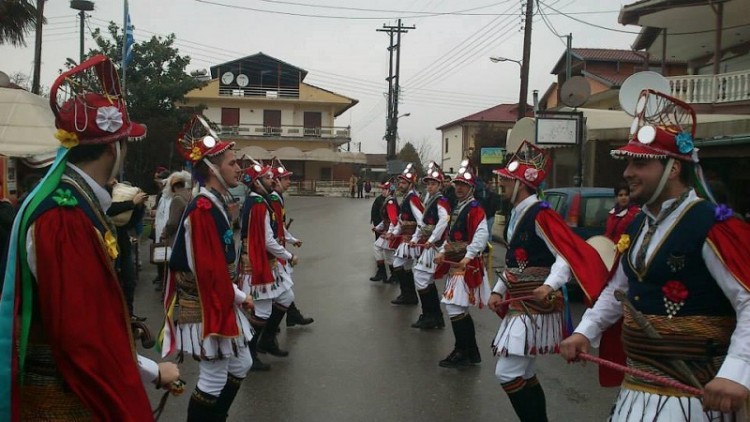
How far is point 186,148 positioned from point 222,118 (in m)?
54.0

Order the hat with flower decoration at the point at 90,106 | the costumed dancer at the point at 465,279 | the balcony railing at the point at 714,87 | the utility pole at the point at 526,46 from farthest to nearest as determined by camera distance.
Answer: the utility pole at the point at 526,46
the balcony railing at the point at 714,87
the costumed dancer at the point at 465,279
the hat with flower decoration at the point at 90,106

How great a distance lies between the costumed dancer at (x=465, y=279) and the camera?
6.79 meters

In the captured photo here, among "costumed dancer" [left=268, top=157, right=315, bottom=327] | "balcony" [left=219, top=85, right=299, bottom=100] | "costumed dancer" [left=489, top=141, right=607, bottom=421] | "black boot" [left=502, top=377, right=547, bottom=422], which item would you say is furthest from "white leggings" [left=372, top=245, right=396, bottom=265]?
"balcony" [left=219, top=85, right=299, bottom=100]

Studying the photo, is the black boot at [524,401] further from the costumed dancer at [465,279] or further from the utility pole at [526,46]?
the utility pole at [526,46]

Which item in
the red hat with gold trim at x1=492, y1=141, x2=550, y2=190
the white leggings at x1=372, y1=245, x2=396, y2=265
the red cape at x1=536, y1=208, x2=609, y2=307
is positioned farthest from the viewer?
the white leggings at x1=372, y1=245, x2=396, y2=265

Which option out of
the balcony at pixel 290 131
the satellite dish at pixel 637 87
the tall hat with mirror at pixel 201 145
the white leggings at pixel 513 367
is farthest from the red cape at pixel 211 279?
the balcony at pixel 290 131

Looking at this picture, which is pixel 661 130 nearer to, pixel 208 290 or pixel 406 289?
pixel 208 290

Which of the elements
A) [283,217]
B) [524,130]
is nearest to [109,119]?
[283,217]

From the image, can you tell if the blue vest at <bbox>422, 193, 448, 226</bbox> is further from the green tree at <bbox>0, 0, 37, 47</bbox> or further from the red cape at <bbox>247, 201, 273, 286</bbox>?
the green tree at <bbox>0, 0, 37, 47</bbox>

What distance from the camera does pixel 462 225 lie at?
24.0 ft

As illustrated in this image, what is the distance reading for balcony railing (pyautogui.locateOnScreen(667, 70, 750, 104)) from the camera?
1718 centimetres

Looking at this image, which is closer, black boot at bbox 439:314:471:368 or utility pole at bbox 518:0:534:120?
black boot at bbox 439:314:471:368

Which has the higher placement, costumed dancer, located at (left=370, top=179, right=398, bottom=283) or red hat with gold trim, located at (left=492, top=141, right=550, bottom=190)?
red hat with gold trim, located at (left=492, top=141, right=550, bottom=190)

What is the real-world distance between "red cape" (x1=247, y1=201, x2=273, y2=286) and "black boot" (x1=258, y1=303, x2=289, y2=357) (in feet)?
1.95
